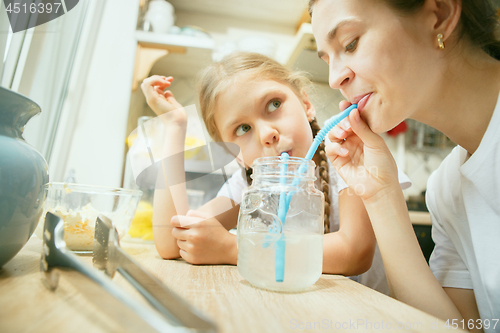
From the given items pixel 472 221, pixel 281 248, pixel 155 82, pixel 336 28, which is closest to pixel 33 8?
pixel 155 82

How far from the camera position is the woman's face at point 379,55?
1.56 feet

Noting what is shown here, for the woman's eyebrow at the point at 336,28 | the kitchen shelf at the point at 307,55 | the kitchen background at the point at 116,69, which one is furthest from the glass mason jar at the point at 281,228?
the kitchen shelf at the point at 307,55

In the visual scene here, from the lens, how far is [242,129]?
29.6 inches

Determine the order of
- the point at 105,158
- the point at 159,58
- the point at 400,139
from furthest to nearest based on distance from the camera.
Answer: the point at 400,139 < the point at 159,58 < the point at 105,158

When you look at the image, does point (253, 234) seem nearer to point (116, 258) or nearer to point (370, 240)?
point (116, 258)

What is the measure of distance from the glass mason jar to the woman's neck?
0.34m

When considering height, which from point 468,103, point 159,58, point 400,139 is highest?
point 159,58

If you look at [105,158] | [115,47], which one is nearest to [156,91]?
[105,158]

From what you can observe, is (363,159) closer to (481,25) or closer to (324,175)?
(324,175)

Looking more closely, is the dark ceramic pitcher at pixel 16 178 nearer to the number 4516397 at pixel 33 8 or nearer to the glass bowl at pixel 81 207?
the glass bowl at pixel 81 207

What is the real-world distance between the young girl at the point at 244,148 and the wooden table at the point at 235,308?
14cm

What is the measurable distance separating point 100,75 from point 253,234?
4.07 feet

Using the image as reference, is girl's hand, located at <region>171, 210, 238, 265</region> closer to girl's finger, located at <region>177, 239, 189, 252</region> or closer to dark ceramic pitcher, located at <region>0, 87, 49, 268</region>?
girl's finger, located at <region>177, 239, 189, 252</region>

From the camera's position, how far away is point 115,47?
4.41ft
